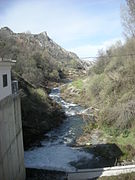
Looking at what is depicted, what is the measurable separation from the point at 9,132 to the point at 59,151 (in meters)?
6.28

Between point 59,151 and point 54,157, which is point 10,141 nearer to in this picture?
point 54,157

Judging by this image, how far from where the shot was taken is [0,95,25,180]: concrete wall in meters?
7.40

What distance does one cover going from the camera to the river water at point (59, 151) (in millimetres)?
12195

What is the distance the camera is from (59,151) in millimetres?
13969

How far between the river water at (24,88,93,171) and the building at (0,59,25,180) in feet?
7.53

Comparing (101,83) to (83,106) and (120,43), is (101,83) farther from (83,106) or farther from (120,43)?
(120,43)

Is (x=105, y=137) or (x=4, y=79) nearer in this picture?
(x=4, y=79)

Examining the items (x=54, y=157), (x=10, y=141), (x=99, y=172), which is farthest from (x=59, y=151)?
(x=10, y=141)

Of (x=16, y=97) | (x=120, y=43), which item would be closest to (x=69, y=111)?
(x=120, y=43)

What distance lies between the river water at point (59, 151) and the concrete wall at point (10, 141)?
7.53ft

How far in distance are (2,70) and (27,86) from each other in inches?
540

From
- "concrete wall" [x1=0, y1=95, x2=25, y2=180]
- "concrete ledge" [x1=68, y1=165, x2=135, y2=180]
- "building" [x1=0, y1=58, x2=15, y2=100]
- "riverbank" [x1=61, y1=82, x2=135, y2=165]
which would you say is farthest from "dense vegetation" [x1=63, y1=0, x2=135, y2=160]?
"building" [x1=0, y1=58, x2=15, y2=100]

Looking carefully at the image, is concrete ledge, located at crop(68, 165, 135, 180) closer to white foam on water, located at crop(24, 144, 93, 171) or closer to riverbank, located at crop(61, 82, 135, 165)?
white foam on water, located at crop(24, 144, 93, 171)

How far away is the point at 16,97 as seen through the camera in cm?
984
